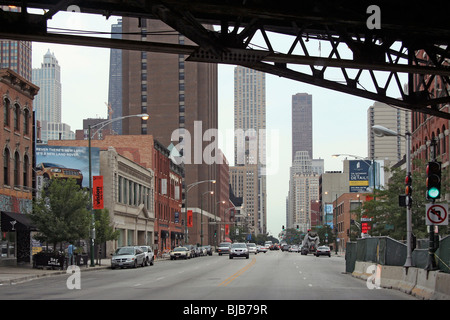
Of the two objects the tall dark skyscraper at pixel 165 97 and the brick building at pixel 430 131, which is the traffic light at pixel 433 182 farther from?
the tall dark skyscraper at pixel 165 97

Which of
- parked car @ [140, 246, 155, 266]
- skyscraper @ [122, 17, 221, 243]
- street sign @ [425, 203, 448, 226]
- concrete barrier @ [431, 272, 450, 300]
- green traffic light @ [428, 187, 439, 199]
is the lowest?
parked car @ [140, 246, 155, 266]

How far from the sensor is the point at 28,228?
140 feet

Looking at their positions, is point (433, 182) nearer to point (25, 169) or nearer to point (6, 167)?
point (6, 167)

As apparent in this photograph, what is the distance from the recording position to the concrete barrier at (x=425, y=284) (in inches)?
763

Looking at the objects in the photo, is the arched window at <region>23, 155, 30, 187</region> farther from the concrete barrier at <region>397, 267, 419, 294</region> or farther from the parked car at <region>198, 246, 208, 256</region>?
the parked car at <region>198, 246, 208, 256</region>

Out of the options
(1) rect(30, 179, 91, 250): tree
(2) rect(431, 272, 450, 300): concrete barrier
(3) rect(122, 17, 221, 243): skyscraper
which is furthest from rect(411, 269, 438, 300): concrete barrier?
(3) rect(122, 17, 221, 243): skyscraper

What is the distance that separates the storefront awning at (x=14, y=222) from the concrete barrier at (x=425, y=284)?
28943 millimetres

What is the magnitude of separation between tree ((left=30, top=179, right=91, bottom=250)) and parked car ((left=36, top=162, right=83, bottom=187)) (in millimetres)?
17463

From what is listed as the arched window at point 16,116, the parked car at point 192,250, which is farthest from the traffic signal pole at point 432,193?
the parked car at point 192,250

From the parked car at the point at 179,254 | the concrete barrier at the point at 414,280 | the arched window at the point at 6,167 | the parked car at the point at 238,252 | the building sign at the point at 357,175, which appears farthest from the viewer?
the building sign at the point at 357,175

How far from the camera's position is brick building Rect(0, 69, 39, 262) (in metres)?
43.0
